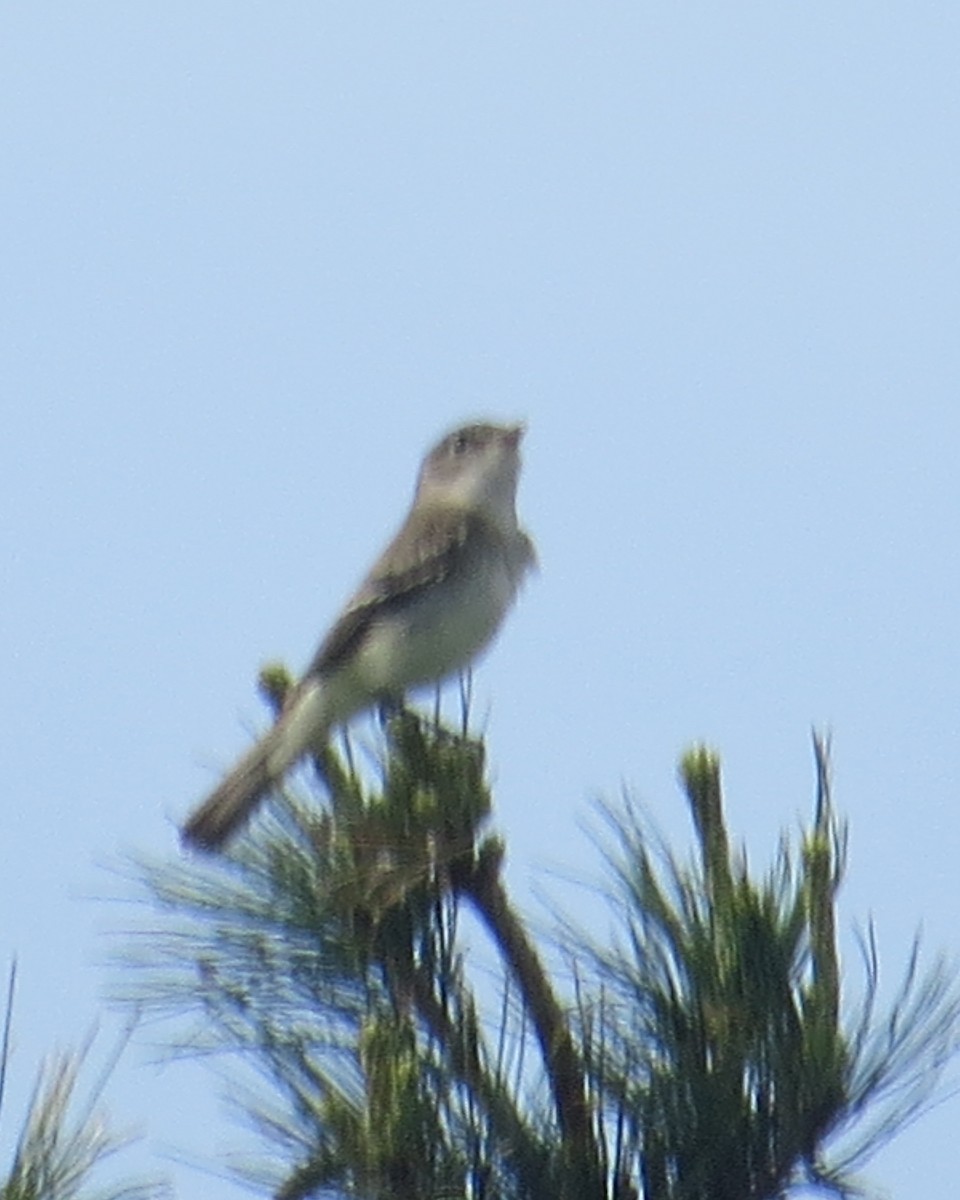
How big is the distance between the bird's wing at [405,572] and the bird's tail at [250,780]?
1523 mm

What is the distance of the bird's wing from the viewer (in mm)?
6668

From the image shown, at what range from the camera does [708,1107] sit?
3.21 metres

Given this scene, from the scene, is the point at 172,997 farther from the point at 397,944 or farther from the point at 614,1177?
the point at 614,1177

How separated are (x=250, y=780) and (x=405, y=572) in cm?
252

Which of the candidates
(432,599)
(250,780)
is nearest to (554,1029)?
(250,780)

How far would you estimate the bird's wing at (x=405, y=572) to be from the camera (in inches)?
263

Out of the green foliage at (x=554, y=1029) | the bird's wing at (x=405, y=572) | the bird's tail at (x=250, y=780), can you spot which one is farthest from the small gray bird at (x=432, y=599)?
the green foliage at (x=554, y=1029)

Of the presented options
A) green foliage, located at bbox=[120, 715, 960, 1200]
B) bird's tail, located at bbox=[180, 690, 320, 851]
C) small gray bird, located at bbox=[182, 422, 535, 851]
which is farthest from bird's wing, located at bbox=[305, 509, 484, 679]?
green foliage, located at bbox=[120, 715, 960, 1200]

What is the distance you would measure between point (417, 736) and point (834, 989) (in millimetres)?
758

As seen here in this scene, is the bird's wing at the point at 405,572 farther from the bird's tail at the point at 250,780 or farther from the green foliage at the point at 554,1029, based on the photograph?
the green foliage at the point at 554,1029

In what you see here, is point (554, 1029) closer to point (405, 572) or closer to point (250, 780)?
point (250, 780)

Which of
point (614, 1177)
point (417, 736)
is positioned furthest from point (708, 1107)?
point (417, 736)

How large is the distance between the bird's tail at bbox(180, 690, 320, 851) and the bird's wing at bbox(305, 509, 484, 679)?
5.00 feet

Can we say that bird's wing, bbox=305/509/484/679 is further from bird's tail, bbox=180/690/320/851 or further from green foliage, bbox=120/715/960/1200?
green foliage, bbox=120/715/960/1200
